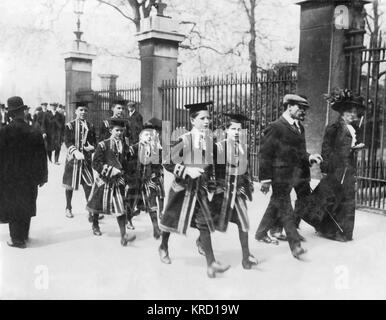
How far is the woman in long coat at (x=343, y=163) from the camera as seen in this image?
5.74 meters

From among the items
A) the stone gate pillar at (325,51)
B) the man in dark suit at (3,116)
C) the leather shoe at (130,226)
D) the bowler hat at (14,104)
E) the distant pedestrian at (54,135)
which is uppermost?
the stone gate pillar at (325,51)

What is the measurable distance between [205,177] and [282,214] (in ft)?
3.37

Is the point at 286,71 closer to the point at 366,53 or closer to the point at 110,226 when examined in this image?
the point at 366,53

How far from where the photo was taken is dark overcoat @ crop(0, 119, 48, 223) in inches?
208

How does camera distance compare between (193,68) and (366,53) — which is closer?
(366,53)

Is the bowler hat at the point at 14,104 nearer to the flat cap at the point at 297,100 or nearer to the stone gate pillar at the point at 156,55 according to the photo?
the flat cap at the point at 297,100

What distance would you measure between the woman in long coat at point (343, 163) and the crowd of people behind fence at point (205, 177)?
0.04ft

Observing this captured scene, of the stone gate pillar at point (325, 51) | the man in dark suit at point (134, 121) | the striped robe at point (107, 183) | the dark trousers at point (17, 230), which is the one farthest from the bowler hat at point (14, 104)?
the stone gate pillar at point (325, 51)

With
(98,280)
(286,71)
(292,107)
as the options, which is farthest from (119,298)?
(286,71)

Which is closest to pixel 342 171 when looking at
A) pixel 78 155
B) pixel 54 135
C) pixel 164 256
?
pixel 164 256

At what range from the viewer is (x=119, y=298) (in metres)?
3.90

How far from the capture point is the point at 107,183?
5.61m

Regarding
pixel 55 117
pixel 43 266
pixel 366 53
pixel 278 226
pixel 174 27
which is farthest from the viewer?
pixel 55 117

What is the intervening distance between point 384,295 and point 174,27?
9.94 metres
